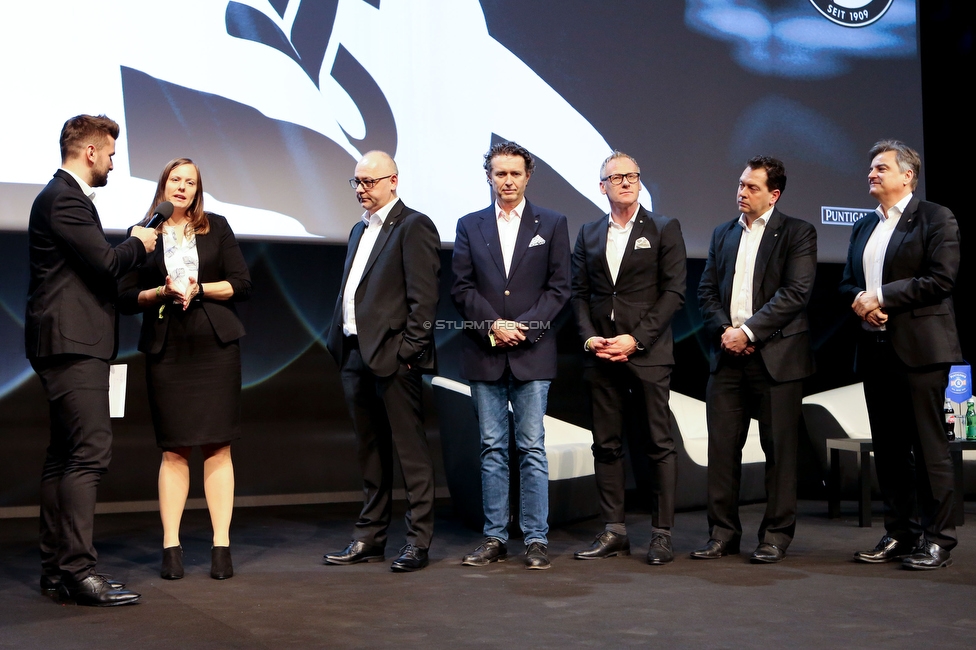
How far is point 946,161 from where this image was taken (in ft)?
19.8

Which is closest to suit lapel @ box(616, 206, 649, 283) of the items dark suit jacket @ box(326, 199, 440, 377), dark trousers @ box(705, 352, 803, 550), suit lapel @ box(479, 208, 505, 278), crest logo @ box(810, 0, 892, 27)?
suit lapel @ box(479, 208, 505, 278)

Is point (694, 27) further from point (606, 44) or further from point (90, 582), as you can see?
point (90, 582)

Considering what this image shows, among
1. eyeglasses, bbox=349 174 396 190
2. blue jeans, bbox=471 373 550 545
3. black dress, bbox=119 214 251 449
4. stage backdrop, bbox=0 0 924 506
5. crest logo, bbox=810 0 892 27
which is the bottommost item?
blue jeans, bbox=471 373 550 545

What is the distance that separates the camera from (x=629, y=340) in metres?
3.53

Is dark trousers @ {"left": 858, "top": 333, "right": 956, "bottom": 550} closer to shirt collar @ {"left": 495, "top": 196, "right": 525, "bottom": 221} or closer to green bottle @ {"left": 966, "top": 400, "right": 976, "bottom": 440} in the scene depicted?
green bottle @ {"left": 966, "top": 400, "right": 976, "bottom": 440}

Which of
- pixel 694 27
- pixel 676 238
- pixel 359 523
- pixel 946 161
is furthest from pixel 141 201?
pixel 946 161

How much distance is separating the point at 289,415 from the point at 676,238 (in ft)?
8.71

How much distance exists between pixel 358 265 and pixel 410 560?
110 cm

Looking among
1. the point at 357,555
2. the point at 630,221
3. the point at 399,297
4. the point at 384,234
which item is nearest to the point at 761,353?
the point at 630,221

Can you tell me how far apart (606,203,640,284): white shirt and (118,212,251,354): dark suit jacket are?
137 centimetres

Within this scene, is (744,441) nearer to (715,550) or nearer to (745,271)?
(715,550)

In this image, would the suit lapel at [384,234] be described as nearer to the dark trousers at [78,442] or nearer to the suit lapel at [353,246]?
the suit lapel at [353,246]

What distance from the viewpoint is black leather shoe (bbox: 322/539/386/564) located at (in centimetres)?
353

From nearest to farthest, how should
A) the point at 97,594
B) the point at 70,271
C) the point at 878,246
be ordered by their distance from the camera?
1. the point at 97,594
2. the point at 70,271
3. the point at 878,246
